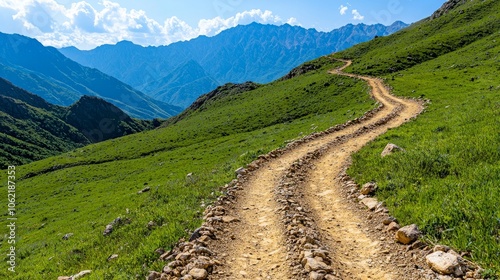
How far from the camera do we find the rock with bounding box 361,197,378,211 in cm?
1123

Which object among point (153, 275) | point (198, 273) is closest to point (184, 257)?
point (153, 275)

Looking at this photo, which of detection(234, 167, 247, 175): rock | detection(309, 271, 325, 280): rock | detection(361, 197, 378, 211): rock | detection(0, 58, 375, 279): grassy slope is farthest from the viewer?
detection(234, 167, 247, 175): rock

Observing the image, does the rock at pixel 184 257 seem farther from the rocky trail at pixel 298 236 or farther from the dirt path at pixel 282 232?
the dirt path at pixel 282 232

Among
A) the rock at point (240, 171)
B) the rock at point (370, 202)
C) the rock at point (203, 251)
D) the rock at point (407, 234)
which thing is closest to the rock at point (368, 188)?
the rock at point (370, 202)

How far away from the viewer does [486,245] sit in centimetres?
675

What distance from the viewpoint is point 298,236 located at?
32.0ft

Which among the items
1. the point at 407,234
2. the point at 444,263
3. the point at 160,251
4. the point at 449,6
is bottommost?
the point at 444,263

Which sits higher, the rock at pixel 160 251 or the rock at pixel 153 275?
the rock at pixel 160 251

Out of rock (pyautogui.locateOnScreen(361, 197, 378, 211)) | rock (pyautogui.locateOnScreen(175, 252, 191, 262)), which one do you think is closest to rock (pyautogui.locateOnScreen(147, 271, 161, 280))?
rock (pyautogui.locateOnScreen(175, 252, 191, 262))

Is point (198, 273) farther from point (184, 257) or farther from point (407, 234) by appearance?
point (407, 234)

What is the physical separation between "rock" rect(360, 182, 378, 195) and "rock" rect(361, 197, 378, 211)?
0.58 meters

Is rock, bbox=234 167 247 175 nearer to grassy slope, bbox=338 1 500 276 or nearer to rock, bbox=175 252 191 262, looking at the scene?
grassy slope, bbox=338 1 500 276

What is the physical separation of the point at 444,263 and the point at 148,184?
1399 inches

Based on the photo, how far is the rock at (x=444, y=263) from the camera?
667 centimetres
